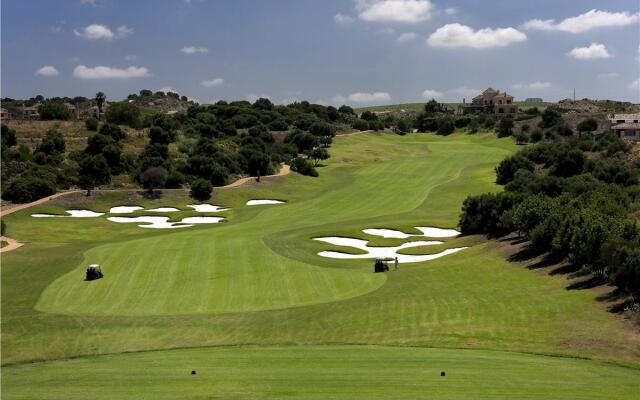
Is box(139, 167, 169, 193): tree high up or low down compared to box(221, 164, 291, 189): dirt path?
up

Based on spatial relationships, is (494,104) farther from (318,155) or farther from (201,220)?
(201,220)

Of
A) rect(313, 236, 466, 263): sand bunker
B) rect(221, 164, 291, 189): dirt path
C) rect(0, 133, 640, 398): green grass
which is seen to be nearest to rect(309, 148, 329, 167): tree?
rect(221, 164, 291, 189): dirt path

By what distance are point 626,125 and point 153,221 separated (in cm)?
8784

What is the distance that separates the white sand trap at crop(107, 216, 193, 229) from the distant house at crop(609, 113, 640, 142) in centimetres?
6971

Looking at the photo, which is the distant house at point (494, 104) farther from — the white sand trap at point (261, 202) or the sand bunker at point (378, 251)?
the sand bunker at point (378, 251)

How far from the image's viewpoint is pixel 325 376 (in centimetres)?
1817

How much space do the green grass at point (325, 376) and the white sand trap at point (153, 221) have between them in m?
41.8

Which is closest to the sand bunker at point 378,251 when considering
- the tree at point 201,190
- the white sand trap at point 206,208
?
the white sand trap at point 206,208

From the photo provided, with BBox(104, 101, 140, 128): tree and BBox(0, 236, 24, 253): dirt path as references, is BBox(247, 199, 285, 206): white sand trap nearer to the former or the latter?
BBox(0, 236, 24, 253): dirt path

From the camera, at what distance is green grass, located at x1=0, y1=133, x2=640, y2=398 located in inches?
770

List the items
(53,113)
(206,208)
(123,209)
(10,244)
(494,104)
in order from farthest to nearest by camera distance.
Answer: (494,104) → (53,113) → (206,208) → (123,209) → (10,244)

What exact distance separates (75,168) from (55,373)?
7040 cm

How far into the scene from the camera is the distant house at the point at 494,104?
18238 centimetres

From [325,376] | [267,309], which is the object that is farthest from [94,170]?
[325,376]
